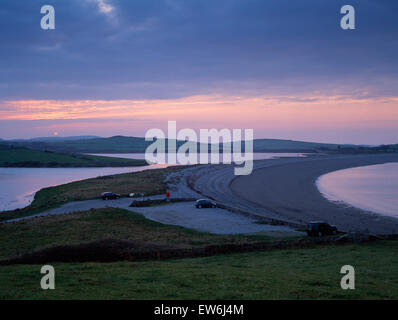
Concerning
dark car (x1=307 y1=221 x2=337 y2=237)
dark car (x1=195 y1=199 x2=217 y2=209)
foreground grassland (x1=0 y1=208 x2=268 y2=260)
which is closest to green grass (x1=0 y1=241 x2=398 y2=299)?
dark car (x1=307 y1=221 x2=337 y2=237)

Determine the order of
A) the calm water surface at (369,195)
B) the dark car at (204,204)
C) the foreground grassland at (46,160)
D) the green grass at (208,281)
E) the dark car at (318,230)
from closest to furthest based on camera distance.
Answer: the green grass at (208,281) → the dark car at (318,230) → the dark car at (204,204) → the calm water surface at (369,195) → the foreground grassland at (46,160)

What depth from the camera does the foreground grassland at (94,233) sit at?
29312 millimetres

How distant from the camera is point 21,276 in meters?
16.1

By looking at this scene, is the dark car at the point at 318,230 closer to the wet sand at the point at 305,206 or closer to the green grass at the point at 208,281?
the wet sand at the point at 305,206

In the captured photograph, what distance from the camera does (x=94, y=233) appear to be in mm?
33625

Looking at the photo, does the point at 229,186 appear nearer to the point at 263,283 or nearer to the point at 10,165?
the point at 263,283

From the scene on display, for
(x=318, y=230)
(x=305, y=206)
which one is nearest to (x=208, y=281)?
(x=318, y=230)

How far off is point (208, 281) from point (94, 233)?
20.7 meters

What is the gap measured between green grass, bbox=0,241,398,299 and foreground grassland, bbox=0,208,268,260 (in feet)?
29.6

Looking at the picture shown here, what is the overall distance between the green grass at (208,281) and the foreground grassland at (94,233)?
902 cm

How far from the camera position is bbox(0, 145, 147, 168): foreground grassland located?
541 ft

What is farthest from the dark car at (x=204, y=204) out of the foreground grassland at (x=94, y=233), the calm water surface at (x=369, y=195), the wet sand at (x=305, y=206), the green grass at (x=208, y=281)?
the green grass at (x=208, y=281)
